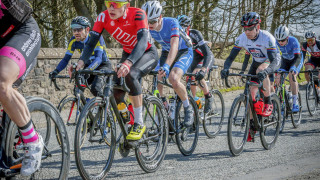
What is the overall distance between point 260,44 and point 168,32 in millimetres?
1650

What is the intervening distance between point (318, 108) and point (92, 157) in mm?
8348

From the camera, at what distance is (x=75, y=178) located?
4629mm

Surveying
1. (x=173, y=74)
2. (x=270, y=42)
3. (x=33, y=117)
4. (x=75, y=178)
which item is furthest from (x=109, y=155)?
(x=270, y=42)

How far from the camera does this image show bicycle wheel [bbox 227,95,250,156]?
6.03 metres

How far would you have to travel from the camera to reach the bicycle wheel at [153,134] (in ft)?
16.8

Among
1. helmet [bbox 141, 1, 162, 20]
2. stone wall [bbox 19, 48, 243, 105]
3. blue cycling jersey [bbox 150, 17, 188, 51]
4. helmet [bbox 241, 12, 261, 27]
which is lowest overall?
stone wall [bbox 19, 48, 243, 105]

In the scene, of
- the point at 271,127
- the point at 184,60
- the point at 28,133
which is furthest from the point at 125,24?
the point at 271,127

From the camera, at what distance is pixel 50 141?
3.74m

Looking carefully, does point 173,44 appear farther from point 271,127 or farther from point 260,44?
point 271,127

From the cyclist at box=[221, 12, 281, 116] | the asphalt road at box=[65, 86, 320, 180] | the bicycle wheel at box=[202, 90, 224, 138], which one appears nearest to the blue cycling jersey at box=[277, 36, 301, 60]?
the bicycle wheel at box=[202, 90, 224, 138]

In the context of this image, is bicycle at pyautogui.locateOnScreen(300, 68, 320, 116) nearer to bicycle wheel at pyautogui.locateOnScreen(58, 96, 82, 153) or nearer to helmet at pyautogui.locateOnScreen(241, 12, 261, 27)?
helmet at pyautogui.locateOnScreen(241, 12, 261, 27)

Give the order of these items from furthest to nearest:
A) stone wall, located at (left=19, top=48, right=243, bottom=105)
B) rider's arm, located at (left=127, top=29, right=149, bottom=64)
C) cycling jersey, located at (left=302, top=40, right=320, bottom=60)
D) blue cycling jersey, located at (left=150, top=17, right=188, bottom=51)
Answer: cycling jersey, located at (left=302, top=40, right=320, bottom=60) → stone wall, located at (left=19, top=48, right=243, bottom=105) → blue cycling jersey, located at (left=150, top=17, right=188, bottom=51) → rider's arm, located at (left=127, top=29, right=149, bottom=64)

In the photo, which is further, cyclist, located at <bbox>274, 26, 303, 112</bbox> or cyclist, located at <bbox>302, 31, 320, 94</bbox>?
cyclist, located at <bbox>302, 31, 320, 94</bbox>

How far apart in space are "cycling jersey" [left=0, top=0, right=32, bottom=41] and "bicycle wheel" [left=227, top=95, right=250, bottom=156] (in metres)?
3.53
